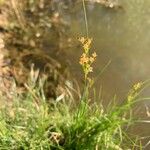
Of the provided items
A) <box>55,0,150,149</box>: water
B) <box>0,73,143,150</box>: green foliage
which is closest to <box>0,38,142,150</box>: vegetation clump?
<box>0,73,143,150</box>: green foliage

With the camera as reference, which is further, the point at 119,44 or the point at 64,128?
the point at 119,44

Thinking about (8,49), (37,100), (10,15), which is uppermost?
(10,15)

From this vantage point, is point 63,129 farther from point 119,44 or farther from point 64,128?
point 119,44

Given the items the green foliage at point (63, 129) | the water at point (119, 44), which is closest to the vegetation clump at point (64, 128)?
the green foliage at point (63, 129)

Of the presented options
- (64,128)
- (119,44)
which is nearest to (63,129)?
(64,128)

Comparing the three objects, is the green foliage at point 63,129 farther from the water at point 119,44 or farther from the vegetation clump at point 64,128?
the water at point 119,44

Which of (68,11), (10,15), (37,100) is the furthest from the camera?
(68,11)

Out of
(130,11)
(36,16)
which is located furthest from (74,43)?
(130,11)

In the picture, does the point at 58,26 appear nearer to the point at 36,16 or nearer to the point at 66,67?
the point at 36,16
